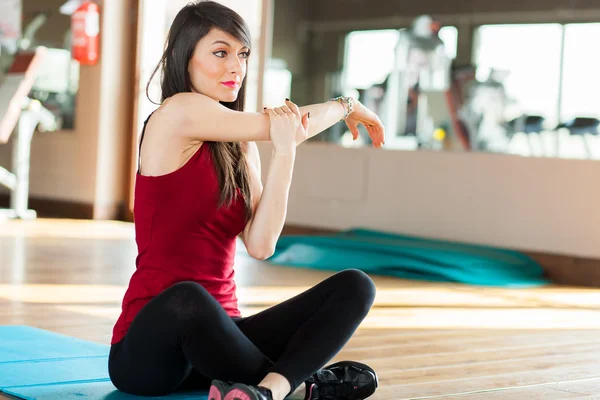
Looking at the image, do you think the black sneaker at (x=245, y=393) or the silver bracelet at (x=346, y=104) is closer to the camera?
the black sneaker at (x=245, y=393)

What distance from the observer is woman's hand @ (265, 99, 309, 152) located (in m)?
2.01

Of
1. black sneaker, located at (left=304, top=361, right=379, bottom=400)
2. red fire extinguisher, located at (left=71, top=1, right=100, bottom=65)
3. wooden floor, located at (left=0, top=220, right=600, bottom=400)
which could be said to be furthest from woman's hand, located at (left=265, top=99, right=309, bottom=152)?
red fire extinguisher, located at (left=71, top=1, right=100, bottom=65)

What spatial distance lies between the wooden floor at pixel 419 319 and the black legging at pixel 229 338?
38 cm

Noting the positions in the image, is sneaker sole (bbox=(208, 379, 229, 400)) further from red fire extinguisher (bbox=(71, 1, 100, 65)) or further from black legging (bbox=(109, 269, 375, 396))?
red fire extinguisher (bbox=(71, 1, 100, 65))

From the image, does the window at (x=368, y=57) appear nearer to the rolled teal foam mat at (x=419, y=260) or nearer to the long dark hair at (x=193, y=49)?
the rolled teal foam mat at (x=419, y=260)

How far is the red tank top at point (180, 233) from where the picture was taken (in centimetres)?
198

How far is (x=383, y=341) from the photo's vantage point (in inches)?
124

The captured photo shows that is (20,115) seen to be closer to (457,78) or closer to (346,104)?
(457,78)

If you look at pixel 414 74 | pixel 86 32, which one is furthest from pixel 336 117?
pixel 86 32

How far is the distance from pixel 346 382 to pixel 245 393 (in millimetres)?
389

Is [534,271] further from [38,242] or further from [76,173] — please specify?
[76,173]

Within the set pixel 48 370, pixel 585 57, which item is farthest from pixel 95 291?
pixel 585 57

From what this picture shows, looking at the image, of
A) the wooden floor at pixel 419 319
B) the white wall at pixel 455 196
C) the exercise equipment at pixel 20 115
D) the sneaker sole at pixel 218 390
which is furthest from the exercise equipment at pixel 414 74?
the sneaker sole at pixel 218 390

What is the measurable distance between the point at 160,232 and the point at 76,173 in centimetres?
596
